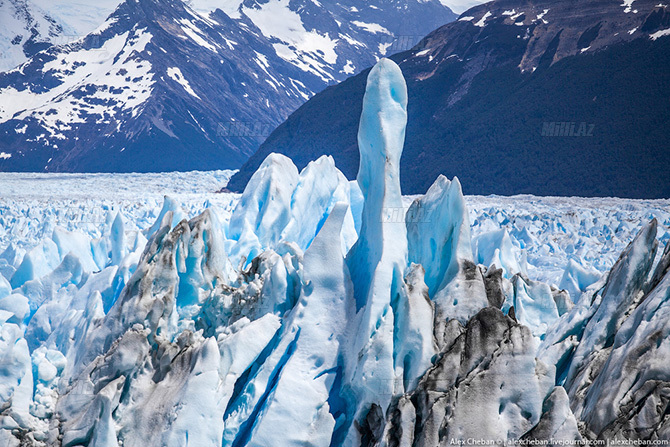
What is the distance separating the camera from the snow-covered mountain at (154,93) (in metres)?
54.1

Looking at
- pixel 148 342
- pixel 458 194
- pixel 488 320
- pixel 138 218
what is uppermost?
pixel 458 194

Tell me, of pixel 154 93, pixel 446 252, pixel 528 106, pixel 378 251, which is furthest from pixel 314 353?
pixel 154 93

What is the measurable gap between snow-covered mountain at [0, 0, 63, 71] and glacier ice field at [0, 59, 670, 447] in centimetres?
8007

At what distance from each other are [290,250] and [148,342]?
217 centimetres

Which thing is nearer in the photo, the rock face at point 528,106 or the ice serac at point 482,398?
the ice serac at point 482,398

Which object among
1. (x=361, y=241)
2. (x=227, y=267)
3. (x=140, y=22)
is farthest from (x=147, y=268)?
(x=140, y=22)

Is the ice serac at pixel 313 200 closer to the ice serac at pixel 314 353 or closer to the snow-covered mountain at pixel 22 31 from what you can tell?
the ice serac at pixel 314 353

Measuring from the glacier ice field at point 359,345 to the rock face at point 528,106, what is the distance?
2765cm

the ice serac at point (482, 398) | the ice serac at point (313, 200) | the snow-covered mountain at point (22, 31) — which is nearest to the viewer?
the ice serac at point (482, 398)

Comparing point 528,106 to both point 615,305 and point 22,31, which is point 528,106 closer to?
point 615,305

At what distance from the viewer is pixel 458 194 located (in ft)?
21.0

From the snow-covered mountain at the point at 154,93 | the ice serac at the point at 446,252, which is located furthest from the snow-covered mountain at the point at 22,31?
the ice serac at the point at 446,252

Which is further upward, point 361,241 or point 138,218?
point 361,241

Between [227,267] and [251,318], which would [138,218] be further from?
[251,318]
